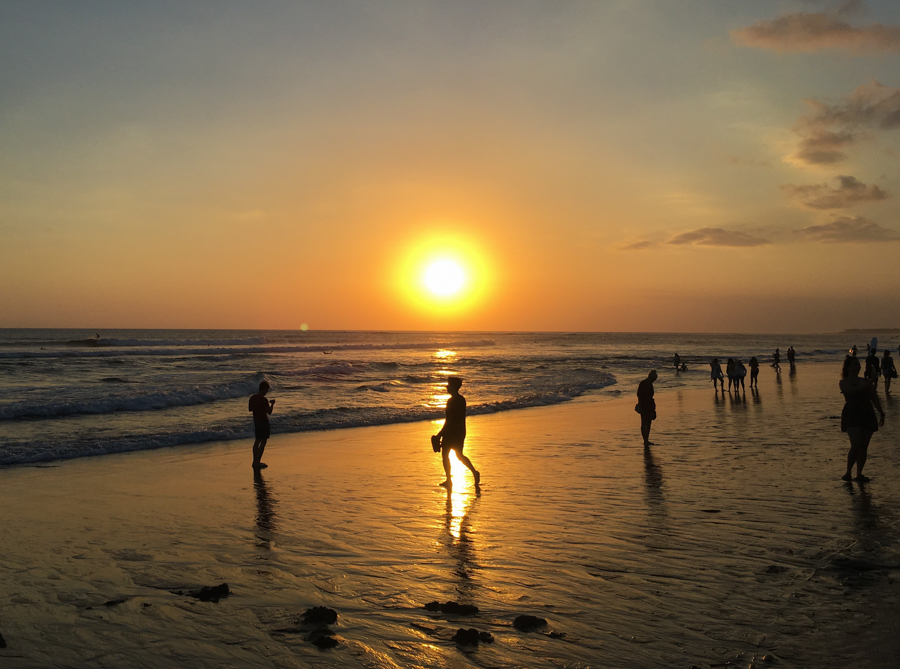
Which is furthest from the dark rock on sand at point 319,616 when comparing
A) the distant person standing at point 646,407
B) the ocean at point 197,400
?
the ocean at point 197,400

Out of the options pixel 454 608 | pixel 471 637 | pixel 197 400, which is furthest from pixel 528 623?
pixel 197 400

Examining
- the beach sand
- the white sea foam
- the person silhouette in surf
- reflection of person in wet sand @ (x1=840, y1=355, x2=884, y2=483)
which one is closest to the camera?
the beach sand

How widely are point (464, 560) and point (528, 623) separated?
1682mm

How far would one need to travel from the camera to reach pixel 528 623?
481cm

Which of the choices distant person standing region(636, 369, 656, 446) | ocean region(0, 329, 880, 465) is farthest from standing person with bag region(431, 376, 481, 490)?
ocean region(0, 329, 880, 465)

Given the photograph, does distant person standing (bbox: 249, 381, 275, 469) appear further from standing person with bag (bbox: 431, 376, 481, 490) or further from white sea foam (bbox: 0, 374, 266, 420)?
white sea foam (bbox: 0, 374, 266, 420)

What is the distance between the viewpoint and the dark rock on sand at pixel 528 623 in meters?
4.77

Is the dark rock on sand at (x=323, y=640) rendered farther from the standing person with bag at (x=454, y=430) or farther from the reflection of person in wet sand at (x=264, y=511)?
the standing person with bag at (x=454, y=430)

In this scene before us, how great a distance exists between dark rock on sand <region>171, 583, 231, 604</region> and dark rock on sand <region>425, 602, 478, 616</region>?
1.83m

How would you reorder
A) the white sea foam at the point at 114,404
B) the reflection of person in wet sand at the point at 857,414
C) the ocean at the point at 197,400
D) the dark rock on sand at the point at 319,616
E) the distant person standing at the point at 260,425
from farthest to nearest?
1. the white sea foam at the point at 114,404
2. the ocean at the point at 197,400
3. the distant person standing at the point at 260,425
4. the reflection of person in wet sand at the point at 857,414
5. the dark rock on sand at the point at 319,616

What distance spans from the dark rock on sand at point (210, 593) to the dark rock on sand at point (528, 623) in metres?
2.58

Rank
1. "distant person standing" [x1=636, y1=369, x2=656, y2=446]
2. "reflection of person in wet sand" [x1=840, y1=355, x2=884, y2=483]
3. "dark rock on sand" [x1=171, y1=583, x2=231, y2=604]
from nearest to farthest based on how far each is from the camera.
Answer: "dark rock on sand" [x1=171, y1=583, x2=231, y2=604] < "reflection of person in wet sand" [x1=840, y1=355, x2=884, y2=483] < "distant person standing" [x1=636, y1=369, x2=656, y2=446]

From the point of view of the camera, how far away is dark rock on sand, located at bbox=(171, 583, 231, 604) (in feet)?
18.4

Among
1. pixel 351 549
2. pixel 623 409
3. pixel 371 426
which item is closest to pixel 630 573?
pixel 351 549
